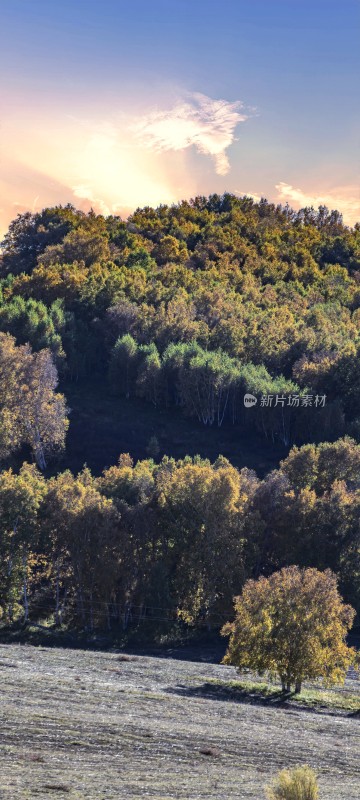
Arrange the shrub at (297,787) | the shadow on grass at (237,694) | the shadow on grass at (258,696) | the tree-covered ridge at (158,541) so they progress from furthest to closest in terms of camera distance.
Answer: the tree-covered ridge at (158,541)
the shadow on grass at (237,694)
the shadow on grass at (258,696)
the shrub at (297,787)

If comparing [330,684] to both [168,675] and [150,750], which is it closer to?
[168,675]

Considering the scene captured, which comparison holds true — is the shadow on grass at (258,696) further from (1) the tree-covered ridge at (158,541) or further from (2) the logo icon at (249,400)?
(2) the logo icon at (249,400)

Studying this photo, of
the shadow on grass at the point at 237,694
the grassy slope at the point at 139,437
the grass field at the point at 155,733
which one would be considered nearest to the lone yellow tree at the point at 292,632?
the shadow on grass at the point at 237,694

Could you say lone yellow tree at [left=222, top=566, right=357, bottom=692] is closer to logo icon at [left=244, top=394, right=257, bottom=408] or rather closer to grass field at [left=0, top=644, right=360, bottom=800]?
grass field at [left=0, top=644, right=360, bottom=800]

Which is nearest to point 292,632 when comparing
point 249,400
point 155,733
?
point 155,733

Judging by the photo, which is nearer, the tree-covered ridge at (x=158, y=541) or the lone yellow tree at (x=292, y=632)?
the lone yellow tree at (x=292, y=632)

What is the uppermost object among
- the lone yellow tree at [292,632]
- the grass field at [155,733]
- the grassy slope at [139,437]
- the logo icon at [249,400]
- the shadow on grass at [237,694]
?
the logo icon at [249,400]
